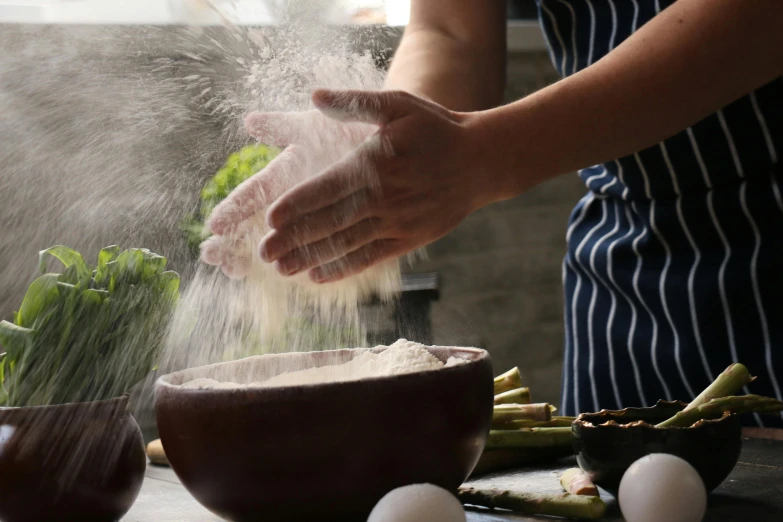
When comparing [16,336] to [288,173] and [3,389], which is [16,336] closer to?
[3,389]

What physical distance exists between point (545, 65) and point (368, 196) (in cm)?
299

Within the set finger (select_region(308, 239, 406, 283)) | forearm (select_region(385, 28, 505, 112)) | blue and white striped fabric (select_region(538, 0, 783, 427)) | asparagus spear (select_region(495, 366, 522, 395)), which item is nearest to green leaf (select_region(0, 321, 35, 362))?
finger (select_region(308, 239, 406, 283))

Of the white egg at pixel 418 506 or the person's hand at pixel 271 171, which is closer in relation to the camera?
the white egg at pixel 418 506

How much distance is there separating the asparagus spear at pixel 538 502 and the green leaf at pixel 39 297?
0.46m

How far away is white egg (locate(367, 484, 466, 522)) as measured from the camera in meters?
0.74

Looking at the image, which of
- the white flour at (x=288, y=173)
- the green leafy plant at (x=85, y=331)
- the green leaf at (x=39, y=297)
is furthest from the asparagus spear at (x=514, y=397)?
the green leaf at (x=39, y=297)

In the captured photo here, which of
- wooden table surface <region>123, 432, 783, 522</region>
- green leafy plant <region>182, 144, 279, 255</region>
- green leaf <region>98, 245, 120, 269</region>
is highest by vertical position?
green leafy plant <region>182, 144, 279, 255</region>

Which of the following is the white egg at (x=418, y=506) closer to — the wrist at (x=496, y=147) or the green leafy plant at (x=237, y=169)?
the wrist at (x=496, y=147)

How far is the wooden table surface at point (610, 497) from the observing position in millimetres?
841

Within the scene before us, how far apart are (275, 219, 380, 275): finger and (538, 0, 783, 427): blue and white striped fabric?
57 centimetres

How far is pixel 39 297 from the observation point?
0.91 m

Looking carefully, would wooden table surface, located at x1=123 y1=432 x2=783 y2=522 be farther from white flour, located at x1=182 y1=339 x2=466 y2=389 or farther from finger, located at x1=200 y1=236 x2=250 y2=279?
finger, located at x1=200 y1=236 x2=250 y2=279

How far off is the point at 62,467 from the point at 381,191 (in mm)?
498

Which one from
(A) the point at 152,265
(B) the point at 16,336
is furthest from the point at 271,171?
(B) the point at 16,336
